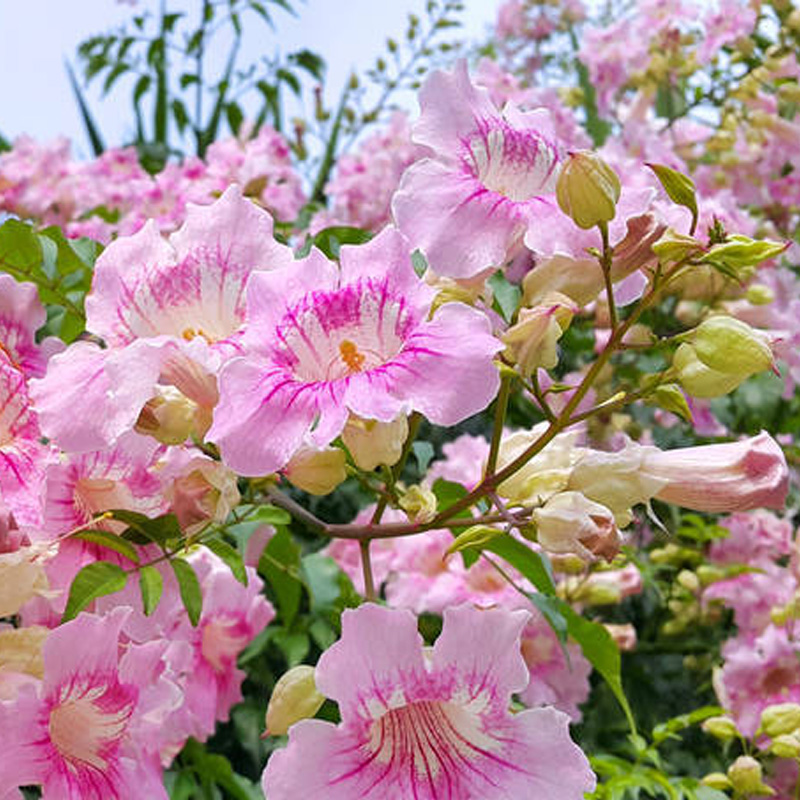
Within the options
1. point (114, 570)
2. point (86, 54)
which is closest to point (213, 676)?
point (114, 570)

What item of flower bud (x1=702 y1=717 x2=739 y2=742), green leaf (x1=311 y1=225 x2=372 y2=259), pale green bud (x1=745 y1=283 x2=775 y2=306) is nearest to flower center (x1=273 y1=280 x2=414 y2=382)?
green leaf (x1=311 y1=225 x2=372 y2=259)

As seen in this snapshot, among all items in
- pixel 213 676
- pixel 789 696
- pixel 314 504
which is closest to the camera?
pixel 213 676

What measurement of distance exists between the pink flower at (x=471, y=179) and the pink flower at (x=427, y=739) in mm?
142

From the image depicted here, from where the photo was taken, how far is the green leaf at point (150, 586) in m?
0.47

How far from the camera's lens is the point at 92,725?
0.47m

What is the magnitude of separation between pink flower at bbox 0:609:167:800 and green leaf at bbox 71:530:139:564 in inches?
1.1

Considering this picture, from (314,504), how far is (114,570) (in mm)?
832

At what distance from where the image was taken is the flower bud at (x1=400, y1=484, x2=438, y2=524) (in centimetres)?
49

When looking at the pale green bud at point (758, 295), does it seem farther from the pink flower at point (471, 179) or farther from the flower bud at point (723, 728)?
the pink flower at point (471, 179)

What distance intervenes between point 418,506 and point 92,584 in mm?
134

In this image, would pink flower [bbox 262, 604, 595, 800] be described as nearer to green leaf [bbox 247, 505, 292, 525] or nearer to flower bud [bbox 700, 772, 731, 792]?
green leaf [bbox 247, 505, 292, 525]

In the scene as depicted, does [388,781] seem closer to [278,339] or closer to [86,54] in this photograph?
[278,339]

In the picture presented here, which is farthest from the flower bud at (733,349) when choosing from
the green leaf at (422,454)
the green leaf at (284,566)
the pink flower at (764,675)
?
the pink flower at (764,675)

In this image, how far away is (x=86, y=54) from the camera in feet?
8.45
